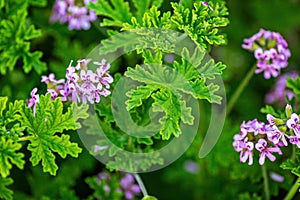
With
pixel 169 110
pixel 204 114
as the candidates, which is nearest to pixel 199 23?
pixel 169 110

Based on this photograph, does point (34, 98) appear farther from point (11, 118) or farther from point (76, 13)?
point (76, 13)

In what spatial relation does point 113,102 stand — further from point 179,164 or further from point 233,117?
point 233,117

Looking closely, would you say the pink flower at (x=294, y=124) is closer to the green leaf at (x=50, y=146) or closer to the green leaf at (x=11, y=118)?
the green leaf at (x=50, y=146)

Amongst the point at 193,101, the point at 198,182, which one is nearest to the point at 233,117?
the point at 198,182

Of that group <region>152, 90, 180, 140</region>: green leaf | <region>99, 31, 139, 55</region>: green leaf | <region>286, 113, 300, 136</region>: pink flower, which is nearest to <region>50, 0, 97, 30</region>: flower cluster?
<region>99, 31, 139, 55</region>: green leaf

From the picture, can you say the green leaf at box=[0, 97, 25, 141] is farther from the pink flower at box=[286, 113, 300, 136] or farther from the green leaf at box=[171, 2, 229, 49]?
the pink flower at box=[286, 113, 300, 136]

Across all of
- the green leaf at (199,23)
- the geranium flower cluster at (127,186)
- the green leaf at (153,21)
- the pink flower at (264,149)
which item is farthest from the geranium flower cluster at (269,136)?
the geranium flower cluster at (127,186)
